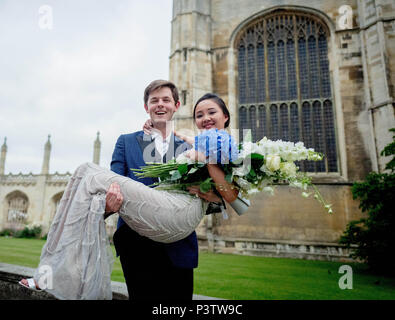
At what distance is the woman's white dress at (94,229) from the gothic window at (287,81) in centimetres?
1144

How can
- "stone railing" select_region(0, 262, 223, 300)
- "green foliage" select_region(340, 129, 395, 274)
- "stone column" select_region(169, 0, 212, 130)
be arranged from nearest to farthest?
1. "stone railing" select_region(0, 262, 223, 300)
2. "green foliage" select_region(340, 129, 395, 274)
3. "stone column" select_region(169, 0, 212, 130)

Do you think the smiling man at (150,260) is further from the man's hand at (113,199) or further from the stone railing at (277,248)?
the stone railing at (277,248)

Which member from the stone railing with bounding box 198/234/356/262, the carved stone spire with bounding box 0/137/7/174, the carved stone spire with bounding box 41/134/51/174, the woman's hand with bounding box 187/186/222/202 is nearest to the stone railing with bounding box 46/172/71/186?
the carved stone spire with bounding box 41/134/51/174

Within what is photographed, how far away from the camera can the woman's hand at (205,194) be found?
1404mm

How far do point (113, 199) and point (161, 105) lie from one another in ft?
2.10

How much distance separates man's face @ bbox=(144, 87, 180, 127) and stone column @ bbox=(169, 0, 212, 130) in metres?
10.3

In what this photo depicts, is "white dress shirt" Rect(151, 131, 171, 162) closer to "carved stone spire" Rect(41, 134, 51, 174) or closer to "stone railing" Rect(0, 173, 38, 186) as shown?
"carved stone spire" Rect(41, 134, 51, 174)

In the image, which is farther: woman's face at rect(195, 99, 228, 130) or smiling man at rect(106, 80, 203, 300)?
woman's face at rect(195, 99, 228, 130)

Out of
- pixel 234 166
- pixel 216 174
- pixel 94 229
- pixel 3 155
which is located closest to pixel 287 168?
pixel 234 166

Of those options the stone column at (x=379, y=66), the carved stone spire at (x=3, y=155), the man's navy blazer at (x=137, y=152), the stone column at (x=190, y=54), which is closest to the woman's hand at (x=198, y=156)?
the man's navy blazer at (x=137, y=152)

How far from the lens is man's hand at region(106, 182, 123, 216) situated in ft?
4.19

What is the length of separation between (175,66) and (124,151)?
1180 centimetres

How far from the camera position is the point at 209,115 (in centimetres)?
173

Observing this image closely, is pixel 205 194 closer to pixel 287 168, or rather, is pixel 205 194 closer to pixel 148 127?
pixel 287 168
